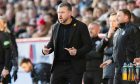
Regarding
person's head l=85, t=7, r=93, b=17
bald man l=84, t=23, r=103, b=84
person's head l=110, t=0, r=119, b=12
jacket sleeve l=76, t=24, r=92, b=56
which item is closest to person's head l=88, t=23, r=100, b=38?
bald man l=84, t=23, r=103, b=84

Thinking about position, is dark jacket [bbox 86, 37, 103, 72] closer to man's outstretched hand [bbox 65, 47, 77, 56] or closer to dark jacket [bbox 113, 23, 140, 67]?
dark jacket [bbox 113, 23, 140, 67]

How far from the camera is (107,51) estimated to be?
41.0 feet

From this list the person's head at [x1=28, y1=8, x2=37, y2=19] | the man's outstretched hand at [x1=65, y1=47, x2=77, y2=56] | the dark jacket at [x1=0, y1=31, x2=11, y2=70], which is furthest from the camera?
the person's head at [x1=28, y1=8, x2=37, y2=19]

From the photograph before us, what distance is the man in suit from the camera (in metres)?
10.9

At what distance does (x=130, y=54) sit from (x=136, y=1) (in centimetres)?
540

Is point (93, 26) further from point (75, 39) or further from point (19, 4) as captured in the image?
point (19, 4)

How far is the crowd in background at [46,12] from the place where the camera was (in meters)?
16.3

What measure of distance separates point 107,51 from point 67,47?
70.3 inches

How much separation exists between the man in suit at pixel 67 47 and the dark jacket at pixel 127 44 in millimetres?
627

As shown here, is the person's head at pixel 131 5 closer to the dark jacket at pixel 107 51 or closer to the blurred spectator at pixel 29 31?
the dark jacket at pixel 107 51

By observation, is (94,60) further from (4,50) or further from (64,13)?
(64,13)

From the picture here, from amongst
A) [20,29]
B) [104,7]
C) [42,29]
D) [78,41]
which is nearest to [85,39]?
[78,41]

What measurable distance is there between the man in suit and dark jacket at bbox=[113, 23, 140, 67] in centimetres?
63

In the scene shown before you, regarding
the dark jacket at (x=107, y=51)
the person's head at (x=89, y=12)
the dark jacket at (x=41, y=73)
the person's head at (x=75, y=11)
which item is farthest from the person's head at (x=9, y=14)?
the dark jacket at (x=107, y=51)
